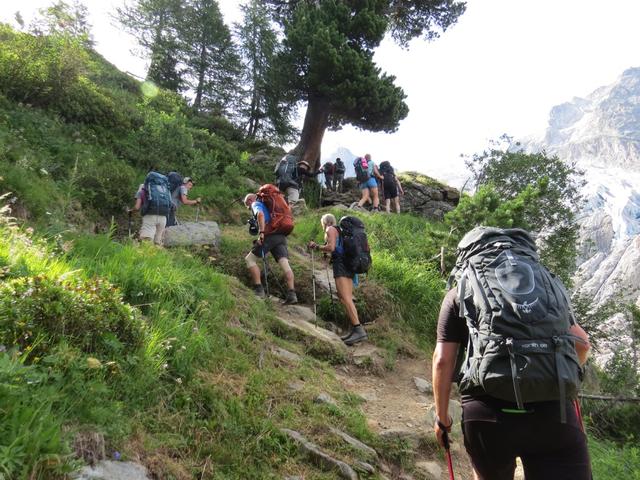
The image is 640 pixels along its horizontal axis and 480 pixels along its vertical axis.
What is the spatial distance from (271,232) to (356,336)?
2322 millimetres

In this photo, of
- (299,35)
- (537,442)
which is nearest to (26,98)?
(299,35)

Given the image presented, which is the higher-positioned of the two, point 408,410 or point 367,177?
point 367,177

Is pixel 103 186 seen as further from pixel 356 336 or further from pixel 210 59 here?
pixel 210 59

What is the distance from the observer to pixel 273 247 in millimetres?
7129

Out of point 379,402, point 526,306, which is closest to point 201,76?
point 379,402

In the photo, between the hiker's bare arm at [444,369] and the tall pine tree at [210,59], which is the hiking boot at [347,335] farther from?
the tall pine tree at [210,59]

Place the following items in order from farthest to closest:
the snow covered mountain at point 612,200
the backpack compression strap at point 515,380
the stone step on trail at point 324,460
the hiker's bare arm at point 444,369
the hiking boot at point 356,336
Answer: the snow covered mountain at point 612,200
the hiking boot at point 356,336
the stone step on trail at point 324,460
the hiker's bare arm at point 444,369
the backpack compression strap at point 515,380

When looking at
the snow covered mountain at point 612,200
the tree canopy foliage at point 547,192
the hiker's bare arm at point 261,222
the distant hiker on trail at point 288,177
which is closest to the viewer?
the hiker's bare arm at point 261,222

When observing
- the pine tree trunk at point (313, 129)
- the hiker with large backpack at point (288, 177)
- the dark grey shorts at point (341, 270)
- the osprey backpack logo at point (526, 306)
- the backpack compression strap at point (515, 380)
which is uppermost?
the pine tree trunk at point (313, 129)

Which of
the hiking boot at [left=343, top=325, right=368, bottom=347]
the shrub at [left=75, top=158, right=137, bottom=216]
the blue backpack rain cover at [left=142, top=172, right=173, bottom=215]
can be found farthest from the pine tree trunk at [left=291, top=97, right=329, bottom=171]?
the hiking boot at [left=343, top=325, right=368, bottom=347]

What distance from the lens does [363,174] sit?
13719 mm

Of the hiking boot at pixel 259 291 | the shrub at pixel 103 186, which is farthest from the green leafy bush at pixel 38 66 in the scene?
the hiking boot at pixel 259 291

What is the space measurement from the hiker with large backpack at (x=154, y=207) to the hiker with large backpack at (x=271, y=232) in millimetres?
1792

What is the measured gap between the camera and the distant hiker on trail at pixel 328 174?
16.9 m
